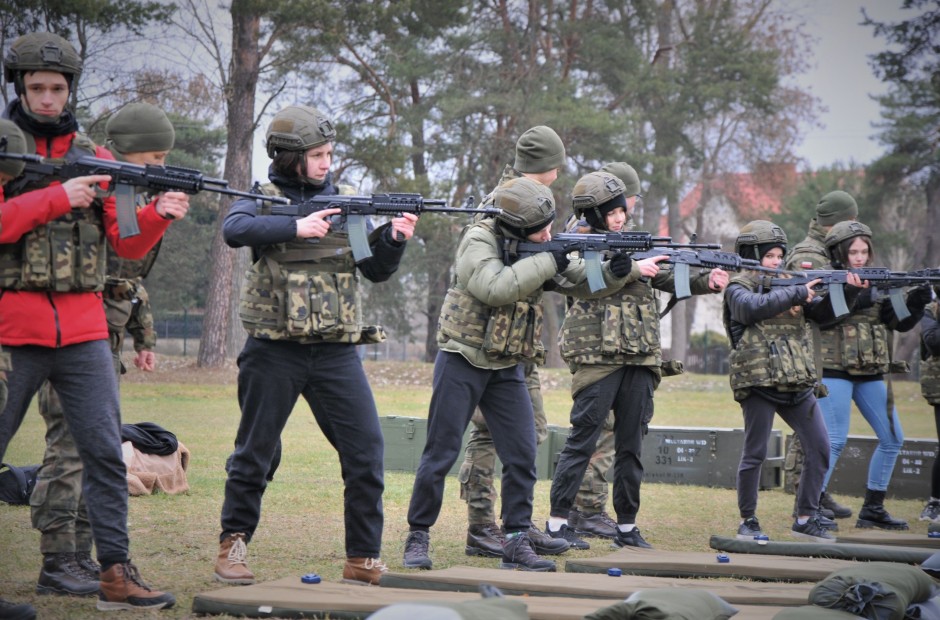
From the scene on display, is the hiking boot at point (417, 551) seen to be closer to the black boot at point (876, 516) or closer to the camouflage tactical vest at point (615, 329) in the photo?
the camouflage tactical vest at point (615, 329)

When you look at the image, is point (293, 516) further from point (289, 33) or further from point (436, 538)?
point (289, 33)

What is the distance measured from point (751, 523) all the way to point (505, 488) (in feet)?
7.91

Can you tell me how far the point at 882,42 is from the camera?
32.9m

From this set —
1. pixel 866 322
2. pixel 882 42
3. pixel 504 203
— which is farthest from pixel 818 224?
pixel 882 42

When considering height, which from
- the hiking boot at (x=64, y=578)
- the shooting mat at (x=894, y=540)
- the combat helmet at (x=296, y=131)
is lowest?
the hiking boot at (x=64, y=578)

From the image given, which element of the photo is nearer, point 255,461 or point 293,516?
point 255,461

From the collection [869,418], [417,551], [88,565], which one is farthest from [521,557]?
[869,418]

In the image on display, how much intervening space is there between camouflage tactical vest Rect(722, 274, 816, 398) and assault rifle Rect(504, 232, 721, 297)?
138 centimetres

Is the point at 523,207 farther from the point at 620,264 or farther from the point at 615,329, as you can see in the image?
the point at 615,329

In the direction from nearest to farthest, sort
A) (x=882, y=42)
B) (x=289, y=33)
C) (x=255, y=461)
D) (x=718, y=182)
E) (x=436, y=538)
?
(x=255, y=461) < (x=436, y=538) < (x=289, y=33) < (x=882, y=42) < (x=718, y=182)

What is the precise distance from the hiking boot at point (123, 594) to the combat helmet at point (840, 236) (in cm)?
666

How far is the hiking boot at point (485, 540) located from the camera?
7352 millimetres

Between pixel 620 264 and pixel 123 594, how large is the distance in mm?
3674

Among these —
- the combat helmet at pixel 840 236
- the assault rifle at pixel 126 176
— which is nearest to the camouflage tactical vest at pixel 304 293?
the assault rifle at pixel 126 176
